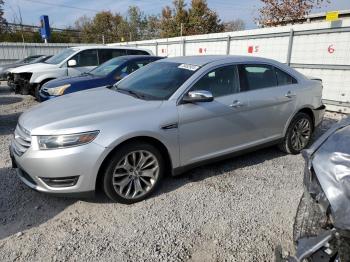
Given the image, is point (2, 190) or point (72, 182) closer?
point (72, 182)

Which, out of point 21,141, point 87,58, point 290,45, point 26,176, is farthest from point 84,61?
point 26,176

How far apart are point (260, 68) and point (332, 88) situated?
15.6 ft

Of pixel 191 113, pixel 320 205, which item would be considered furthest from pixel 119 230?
pixel 320 205

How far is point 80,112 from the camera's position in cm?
330

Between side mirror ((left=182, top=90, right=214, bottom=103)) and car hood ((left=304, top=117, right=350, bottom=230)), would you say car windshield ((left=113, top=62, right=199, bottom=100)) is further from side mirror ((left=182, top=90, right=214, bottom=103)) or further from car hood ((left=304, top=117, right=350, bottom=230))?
→ car hood ((left=304, top=117, right=350, bottom=230))

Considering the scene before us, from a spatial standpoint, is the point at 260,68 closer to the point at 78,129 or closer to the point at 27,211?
the point at 78,129

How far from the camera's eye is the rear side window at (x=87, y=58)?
29.7 ft

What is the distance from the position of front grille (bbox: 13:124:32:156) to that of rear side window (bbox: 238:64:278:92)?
2727 mm

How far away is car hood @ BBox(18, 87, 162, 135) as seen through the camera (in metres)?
3.05

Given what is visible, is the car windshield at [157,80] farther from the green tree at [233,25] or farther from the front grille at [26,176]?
the green tree at [233,25]

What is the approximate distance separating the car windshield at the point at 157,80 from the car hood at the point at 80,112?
198mm

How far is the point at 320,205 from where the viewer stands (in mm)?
1869

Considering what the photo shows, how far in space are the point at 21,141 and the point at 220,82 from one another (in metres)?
2.49

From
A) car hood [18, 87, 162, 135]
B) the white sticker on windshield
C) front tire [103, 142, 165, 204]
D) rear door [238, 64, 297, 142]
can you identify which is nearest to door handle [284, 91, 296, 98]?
rear door [238, 64, 297, 142]
